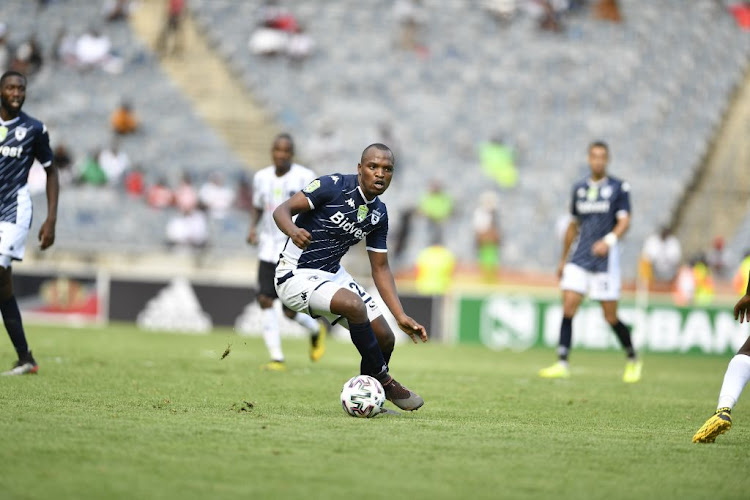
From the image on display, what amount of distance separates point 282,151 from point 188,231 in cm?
1318

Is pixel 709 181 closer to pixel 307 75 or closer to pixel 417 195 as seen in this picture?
pixel 417 195

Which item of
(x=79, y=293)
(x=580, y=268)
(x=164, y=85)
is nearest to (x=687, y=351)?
(x=580, y=268)

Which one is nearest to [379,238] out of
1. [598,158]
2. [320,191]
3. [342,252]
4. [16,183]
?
[342,252]

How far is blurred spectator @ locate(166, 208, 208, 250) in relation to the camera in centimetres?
2580

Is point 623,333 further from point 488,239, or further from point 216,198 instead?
point 216,198

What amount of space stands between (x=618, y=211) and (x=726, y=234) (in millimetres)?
15208

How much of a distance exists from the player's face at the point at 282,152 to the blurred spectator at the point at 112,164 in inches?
574

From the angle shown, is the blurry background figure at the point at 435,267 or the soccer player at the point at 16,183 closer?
the soccer player at the point at 16,183

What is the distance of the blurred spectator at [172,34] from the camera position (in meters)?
30.1

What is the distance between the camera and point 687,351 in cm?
2273

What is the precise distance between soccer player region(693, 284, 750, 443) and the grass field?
0.44 ft

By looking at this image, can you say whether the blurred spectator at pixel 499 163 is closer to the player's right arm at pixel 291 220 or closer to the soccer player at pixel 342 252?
the soccer player at pixel 342 252

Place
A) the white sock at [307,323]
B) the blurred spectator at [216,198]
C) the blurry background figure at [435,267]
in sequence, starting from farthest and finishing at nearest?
the blurred spectator at [216,198] → the blurry background figure at [435,267] → the white sock at [307,323]

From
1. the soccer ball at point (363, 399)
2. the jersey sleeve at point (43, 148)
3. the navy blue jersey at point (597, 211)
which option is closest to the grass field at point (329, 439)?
the soccer ball at point (363, 399)
